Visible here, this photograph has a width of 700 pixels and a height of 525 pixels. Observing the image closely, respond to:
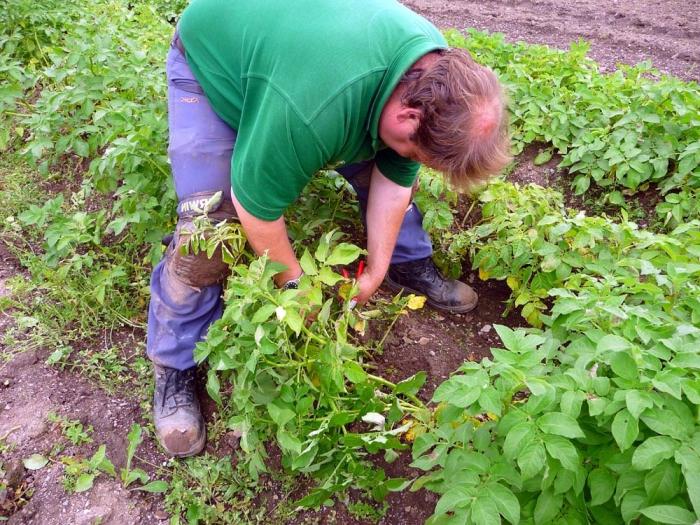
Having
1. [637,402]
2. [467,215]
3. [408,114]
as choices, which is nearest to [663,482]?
[637,402]

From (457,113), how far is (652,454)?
90cm

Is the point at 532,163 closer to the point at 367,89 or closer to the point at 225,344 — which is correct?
the point at 367,89

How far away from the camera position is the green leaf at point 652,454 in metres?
1.05

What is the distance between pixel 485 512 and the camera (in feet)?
3.73

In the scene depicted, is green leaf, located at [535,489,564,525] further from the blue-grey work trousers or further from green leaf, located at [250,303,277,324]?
the blue-grey work trousers

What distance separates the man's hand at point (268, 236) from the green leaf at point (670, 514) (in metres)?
1.07

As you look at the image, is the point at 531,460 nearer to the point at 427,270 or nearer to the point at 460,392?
the point at 460,392

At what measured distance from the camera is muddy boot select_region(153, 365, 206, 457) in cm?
189

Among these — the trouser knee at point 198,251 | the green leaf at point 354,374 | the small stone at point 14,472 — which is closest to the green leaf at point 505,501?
the green leaf at point 354,374

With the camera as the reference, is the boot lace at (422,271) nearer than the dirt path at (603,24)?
Yes

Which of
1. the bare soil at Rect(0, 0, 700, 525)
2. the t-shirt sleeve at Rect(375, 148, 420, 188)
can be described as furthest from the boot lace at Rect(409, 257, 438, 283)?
the t-shirt sleeve at Rect(375, 148, 420, 188)

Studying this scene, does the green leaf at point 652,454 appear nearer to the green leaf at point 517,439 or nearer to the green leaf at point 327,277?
the green leaf at point 517,439

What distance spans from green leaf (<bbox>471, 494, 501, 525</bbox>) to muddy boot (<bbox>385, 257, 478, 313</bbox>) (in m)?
1.33

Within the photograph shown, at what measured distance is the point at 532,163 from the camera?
3166 mm
